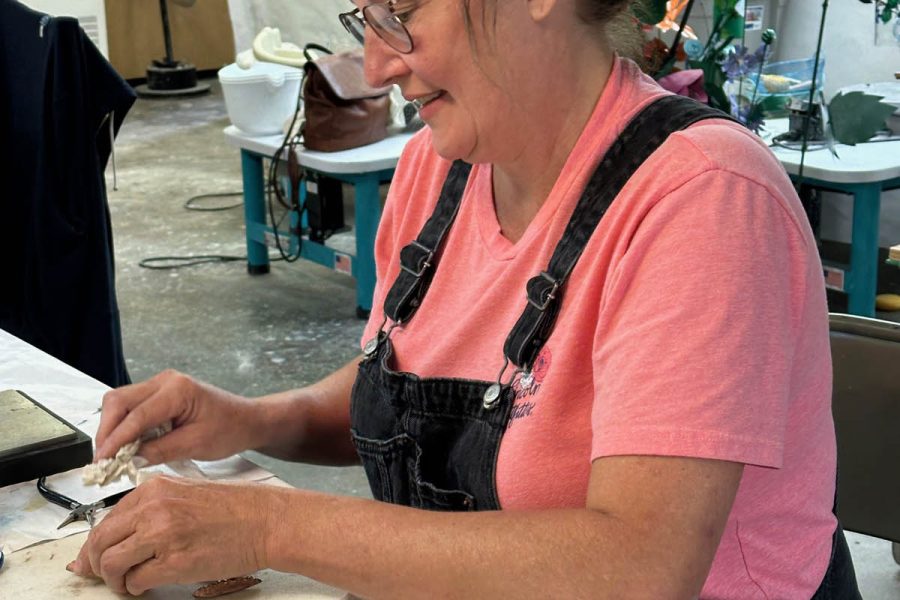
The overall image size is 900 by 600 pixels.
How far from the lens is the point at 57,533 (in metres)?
1.22

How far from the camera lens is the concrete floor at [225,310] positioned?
3.21 meters

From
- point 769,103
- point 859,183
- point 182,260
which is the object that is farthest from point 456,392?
point 182,260

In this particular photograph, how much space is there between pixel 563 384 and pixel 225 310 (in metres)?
3.53

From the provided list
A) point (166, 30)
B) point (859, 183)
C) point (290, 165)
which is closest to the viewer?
point (859, 183)

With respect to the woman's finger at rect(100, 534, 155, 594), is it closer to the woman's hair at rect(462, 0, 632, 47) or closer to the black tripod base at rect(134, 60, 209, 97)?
the woman's hair at rect(462, 0, 632, 47)

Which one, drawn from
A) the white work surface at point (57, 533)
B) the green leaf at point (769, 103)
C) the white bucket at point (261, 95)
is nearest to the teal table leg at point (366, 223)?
the white bucket at point (261, 95)

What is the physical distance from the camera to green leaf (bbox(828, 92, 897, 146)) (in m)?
3.12

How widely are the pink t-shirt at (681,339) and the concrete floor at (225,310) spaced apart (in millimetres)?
1666

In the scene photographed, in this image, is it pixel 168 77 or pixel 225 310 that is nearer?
pixel 225 310

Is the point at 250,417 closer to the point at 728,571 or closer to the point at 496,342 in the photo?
the point at 496,342

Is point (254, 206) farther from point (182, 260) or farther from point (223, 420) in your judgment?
point (223, 420)

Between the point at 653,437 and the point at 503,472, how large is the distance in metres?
0.20

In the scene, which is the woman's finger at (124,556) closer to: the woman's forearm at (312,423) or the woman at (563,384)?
the woman at (563,384)

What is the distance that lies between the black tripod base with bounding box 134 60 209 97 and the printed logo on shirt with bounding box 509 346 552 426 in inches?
317
